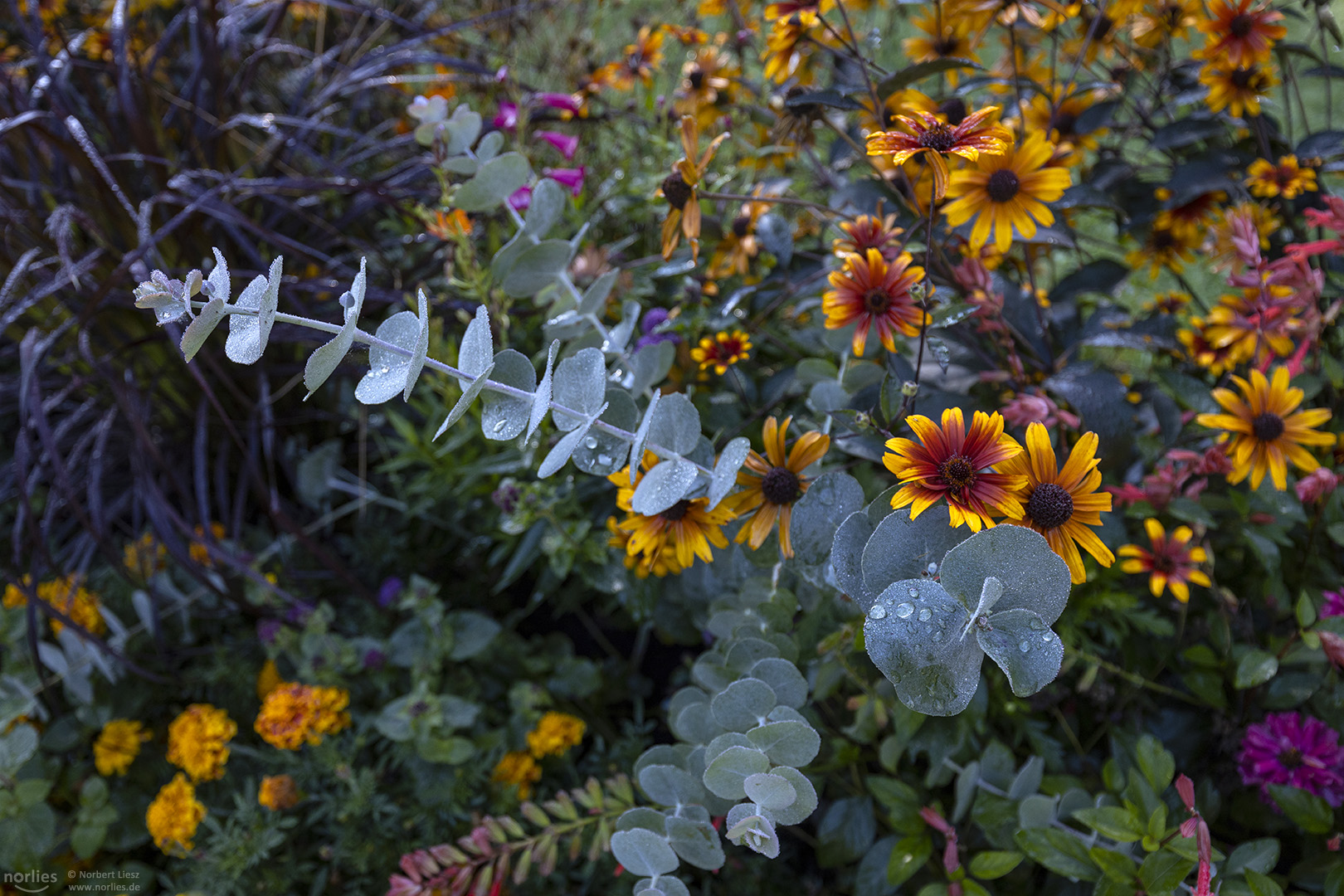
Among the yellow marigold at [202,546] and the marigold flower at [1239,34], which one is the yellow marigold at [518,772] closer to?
the yellow marigold at [202,546]

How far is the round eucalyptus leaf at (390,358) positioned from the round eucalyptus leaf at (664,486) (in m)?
0.20

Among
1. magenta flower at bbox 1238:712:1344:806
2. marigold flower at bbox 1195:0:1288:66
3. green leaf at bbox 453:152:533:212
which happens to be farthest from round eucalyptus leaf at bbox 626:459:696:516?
marigold flower at bbox 1195:0:1288:66

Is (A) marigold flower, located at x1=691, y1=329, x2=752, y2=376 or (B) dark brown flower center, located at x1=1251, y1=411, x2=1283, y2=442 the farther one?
(A) marigold flower, located at x1=691, y1=329, x2=752, y2=376

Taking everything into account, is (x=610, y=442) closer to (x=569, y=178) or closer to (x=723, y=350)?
(x=723, y=350)

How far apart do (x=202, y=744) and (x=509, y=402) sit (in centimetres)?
83

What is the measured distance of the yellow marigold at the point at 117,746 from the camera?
3.90 feet

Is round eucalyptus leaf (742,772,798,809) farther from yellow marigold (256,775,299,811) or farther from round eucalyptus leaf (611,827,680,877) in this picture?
yellow marigold (256,775,299,811)

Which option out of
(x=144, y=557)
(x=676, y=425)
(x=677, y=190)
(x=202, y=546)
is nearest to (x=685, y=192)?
(x=677, y=190)

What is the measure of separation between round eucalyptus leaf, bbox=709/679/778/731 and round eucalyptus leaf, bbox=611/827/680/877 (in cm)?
11

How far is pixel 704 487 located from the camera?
71 centimetres

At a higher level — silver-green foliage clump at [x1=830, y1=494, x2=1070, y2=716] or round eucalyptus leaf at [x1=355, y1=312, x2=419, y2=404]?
round eucalyptus leaf at [x1=355, y1=312, x2=419, y2=404]

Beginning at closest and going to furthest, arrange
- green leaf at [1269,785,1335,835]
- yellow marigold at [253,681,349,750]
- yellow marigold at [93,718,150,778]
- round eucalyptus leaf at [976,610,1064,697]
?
round eucalyptus leaf at [976,610,1064,697] → green leaf at [1269,785,1335,835] → yellow marigold at [253,681,349,750] → yellow marigold at [93,718,150,778]

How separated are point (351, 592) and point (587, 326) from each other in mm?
767

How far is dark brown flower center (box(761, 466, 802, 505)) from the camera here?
71 cm
